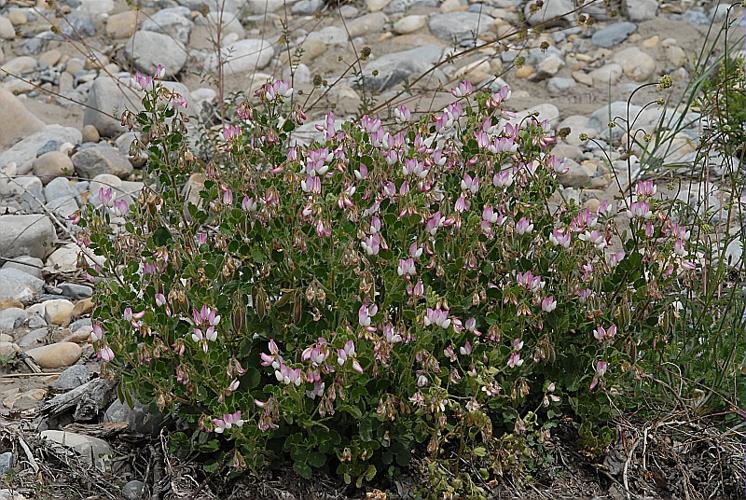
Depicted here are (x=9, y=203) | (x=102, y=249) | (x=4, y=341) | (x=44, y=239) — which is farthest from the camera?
(x=9, y=203)

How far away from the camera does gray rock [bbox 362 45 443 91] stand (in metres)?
6.34

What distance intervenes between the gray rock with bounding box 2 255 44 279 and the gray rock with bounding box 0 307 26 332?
33 centimetres

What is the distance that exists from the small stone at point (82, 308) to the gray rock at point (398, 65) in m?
2.62

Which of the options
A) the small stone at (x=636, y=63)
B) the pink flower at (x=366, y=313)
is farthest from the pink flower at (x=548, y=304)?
the small stone at (x=636, y=63)

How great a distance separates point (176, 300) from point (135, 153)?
0.52 meters

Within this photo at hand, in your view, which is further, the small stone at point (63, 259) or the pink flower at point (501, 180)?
the small stone at point (63, 259)

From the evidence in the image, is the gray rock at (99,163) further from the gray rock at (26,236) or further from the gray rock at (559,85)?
the gray rock at (559,85)

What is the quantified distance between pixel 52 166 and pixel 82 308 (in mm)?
1411

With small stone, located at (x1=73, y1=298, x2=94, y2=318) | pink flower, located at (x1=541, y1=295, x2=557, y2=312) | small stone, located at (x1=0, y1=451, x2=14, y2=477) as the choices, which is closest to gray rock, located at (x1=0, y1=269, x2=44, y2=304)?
small stone, located at (x1=73, y1=298, x2=94, y2=318)

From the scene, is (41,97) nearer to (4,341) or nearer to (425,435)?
(4,341)

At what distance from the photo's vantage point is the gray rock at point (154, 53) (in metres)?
6.57

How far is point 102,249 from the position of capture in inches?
110

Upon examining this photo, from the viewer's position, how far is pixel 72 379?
349cm

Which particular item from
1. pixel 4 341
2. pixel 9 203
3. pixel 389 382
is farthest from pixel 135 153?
pixel 9 203
